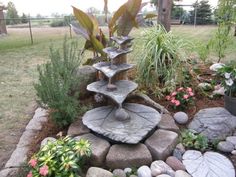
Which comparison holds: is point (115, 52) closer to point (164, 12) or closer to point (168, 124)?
point (168, 124)

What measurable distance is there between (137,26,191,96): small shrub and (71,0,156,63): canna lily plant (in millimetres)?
393

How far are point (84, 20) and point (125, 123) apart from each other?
54.1 inches

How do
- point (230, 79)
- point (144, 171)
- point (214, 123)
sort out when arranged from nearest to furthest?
point (144, 171), point (214, 123), point (230, 79)

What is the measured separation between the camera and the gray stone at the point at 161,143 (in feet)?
7.41

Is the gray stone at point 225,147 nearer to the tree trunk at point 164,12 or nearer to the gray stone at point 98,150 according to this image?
the gray stone at point 98,150

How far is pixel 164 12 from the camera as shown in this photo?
3967 millimetres

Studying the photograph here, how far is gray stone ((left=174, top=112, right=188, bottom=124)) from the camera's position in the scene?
2.82 m

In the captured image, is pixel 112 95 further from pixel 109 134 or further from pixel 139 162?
pixel 139 162

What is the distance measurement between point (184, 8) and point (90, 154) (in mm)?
14727

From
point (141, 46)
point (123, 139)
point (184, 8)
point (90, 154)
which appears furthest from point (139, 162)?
point (184, 8)

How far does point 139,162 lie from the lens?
2.19m

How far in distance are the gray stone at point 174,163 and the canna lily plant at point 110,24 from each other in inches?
62.5

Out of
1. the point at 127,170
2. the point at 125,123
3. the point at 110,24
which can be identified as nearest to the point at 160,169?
the point at 127,170

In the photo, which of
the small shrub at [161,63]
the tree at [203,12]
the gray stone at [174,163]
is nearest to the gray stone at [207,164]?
the gray stone at [174,163]
